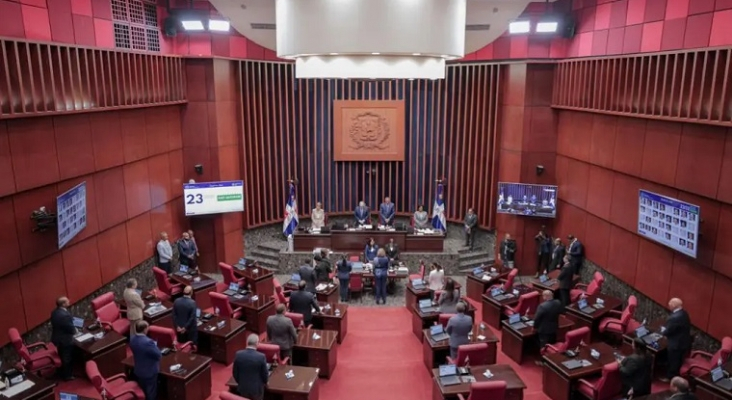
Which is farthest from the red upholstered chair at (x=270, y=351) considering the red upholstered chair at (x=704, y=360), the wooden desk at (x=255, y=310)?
the red upholstered chair at (x=704, y=360)

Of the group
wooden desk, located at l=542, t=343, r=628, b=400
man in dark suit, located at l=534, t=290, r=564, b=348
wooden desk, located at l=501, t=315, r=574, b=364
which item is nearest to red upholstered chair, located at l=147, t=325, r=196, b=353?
wooden desk, located at l=501, t=315, r=574, b=364

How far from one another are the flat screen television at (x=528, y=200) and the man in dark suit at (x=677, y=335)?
520 centimetres

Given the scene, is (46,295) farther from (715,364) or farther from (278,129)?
(715,364)

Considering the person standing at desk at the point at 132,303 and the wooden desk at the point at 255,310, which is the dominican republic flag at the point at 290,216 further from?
the person standing at desk at the point at 132,303

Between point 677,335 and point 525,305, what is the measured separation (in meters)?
2.66

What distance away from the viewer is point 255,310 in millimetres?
9625

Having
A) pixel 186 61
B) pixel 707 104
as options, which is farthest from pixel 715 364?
pixel 186 61

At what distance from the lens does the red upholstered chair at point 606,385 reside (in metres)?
6.82

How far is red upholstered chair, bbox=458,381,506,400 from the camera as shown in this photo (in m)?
6.32

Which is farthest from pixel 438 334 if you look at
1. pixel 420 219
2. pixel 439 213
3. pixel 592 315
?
pixel 439 213

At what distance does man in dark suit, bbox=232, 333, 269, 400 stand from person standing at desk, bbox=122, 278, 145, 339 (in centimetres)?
309

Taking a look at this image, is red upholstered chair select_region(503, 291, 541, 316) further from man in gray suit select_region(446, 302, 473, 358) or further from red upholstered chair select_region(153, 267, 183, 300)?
red upholstered chair select_region(153, 267, 183, 300)

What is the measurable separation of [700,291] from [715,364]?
1.45 m

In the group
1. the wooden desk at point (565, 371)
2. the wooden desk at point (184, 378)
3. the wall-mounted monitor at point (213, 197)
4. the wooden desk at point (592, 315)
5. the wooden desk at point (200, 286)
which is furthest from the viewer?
the wall-mounted monitor at point (213, 197)
